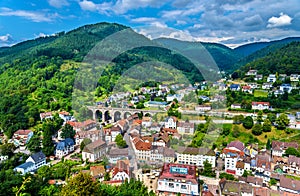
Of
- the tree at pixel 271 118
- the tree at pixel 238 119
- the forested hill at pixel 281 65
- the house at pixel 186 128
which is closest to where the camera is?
the house at pixel 186 128

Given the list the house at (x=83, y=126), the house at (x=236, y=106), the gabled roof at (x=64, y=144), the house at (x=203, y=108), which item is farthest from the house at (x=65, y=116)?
the house at (x=236, y=106)

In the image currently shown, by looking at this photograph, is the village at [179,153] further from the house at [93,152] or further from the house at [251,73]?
the house at [251,73]

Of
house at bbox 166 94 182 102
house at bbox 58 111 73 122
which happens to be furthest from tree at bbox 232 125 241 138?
house at bbox 58 111 73 122

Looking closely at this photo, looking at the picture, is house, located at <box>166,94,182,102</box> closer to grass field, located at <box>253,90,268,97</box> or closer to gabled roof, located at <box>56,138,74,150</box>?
grass field, located at <box>253,90,268,97</box>

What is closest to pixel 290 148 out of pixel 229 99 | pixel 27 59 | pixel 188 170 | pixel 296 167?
pixel 296 167

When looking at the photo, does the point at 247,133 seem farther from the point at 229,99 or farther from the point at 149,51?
the point at 149,51

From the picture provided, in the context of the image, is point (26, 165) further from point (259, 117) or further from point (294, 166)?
point (259, 117)
